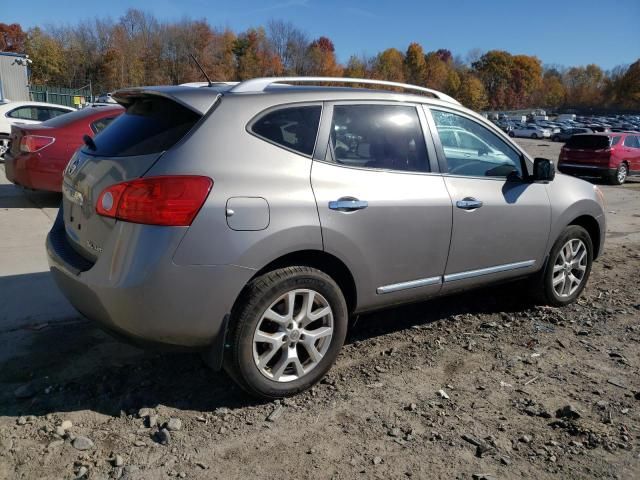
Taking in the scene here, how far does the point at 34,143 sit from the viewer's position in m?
7.52

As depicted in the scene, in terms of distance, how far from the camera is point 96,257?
115 inches

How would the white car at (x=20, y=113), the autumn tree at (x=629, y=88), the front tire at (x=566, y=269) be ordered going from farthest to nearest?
the autumn tree at (x=629, y=88) < the white car at (x=20, y=113) < the front tire at (x=566, y=269)

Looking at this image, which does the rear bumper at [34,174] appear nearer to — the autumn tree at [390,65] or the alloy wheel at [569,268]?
the alloy wheel at [569,268]

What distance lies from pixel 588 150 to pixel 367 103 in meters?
16.3

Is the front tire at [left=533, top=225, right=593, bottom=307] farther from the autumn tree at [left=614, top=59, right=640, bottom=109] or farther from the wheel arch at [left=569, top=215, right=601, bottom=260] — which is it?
the autumn tree at [left=614, top=59, right=640, bottom=109]

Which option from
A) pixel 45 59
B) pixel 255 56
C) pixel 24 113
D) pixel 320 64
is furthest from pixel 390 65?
pixel 24 113

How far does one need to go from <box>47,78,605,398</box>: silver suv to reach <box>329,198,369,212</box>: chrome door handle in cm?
2

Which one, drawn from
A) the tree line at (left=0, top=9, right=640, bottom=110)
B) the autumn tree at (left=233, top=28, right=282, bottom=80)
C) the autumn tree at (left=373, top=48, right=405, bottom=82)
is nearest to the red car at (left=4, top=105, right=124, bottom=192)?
the tree line at (left=0, top=9, right=640, bottom=110)

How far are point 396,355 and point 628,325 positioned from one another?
217cm

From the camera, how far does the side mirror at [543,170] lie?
4.29 m

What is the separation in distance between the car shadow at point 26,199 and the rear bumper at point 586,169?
50.1ft

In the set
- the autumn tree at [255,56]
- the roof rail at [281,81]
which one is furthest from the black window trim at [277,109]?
the autumn tree at [255,56]

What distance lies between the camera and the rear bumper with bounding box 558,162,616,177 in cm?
1709

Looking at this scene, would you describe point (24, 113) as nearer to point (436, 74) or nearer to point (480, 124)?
point (480, 124)
